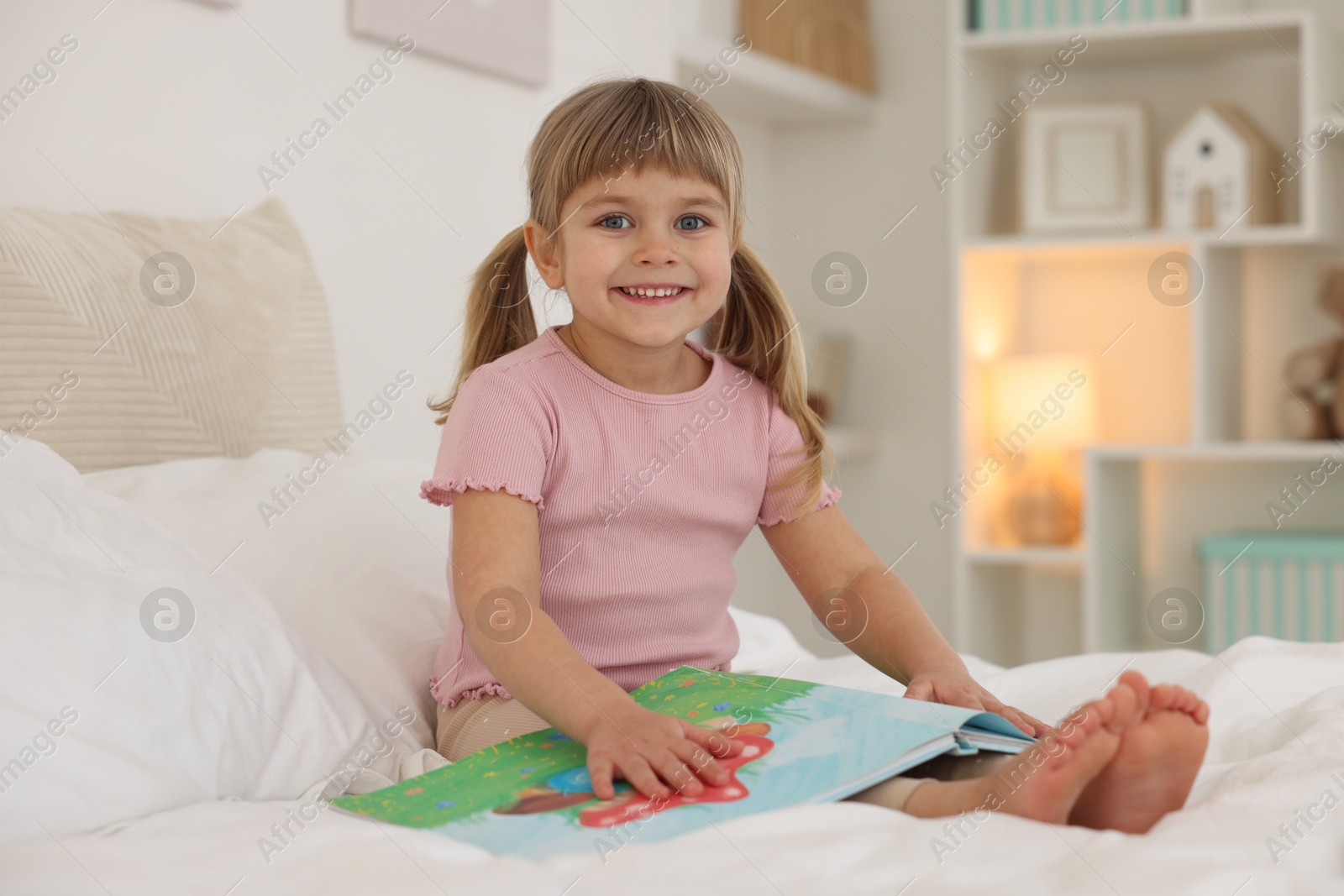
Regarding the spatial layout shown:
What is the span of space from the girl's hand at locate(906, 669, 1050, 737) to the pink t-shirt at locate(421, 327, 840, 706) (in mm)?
184

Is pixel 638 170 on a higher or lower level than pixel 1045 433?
higher

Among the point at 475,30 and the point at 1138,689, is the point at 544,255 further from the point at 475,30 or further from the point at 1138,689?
the point at 475,30

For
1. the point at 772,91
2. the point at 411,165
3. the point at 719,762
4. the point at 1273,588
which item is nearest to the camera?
the point at 719,762

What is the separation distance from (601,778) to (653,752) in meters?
0.03

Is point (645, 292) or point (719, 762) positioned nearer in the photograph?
point (719, 762)

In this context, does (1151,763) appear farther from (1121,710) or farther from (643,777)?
(643,777)

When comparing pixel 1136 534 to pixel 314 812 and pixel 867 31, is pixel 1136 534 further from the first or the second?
pixel 314 812

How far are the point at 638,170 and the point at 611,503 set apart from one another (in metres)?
0.25

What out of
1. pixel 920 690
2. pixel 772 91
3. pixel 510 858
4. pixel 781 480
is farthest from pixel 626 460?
pixel 772 91

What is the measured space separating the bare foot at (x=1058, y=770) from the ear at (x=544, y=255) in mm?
517

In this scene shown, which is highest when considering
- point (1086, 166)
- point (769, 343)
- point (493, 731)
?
point (1086, 166)

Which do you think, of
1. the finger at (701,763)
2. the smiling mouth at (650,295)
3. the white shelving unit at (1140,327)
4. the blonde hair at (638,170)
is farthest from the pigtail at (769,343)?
the white shelving unit at (1140,327)

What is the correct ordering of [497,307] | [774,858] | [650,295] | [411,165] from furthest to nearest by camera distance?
1. [411,165]
2. [497,307]
3. [650,295]
4. [774,858]

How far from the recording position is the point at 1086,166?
8.23 feet
